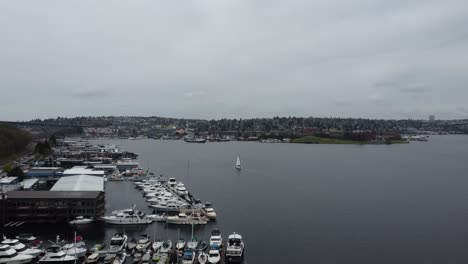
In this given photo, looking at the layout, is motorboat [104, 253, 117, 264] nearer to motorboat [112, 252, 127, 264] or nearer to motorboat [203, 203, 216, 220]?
motorboat [112, 252, 127, 264]

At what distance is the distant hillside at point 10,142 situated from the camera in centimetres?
3583

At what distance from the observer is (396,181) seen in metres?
30.9

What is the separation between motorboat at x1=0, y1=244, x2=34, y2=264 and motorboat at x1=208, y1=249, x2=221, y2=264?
5511mm

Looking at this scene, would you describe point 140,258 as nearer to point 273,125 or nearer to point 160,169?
point 160,169

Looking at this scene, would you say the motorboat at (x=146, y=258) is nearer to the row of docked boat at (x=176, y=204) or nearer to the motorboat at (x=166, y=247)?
the motorboat at (x=166, y=247)

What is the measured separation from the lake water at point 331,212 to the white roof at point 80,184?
1298 millimetres

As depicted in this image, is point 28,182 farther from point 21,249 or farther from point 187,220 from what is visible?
point 21,249

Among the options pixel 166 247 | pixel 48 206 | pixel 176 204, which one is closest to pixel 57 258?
pixel 166 247

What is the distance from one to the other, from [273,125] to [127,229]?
91112 mm

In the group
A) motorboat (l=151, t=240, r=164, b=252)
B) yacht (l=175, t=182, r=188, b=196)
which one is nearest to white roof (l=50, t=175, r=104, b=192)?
yacht (l=175, t=182, r=188, b=196)

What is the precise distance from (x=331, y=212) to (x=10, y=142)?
104 feet

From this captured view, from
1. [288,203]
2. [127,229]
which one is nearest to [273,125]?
[288,203]

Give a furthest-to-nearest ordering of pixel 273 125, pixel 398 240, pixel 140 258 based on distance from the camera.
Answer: pixel 273 125 < pixel 398 240 < pixel 140 258

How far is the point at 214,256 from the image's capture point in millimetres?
12836
